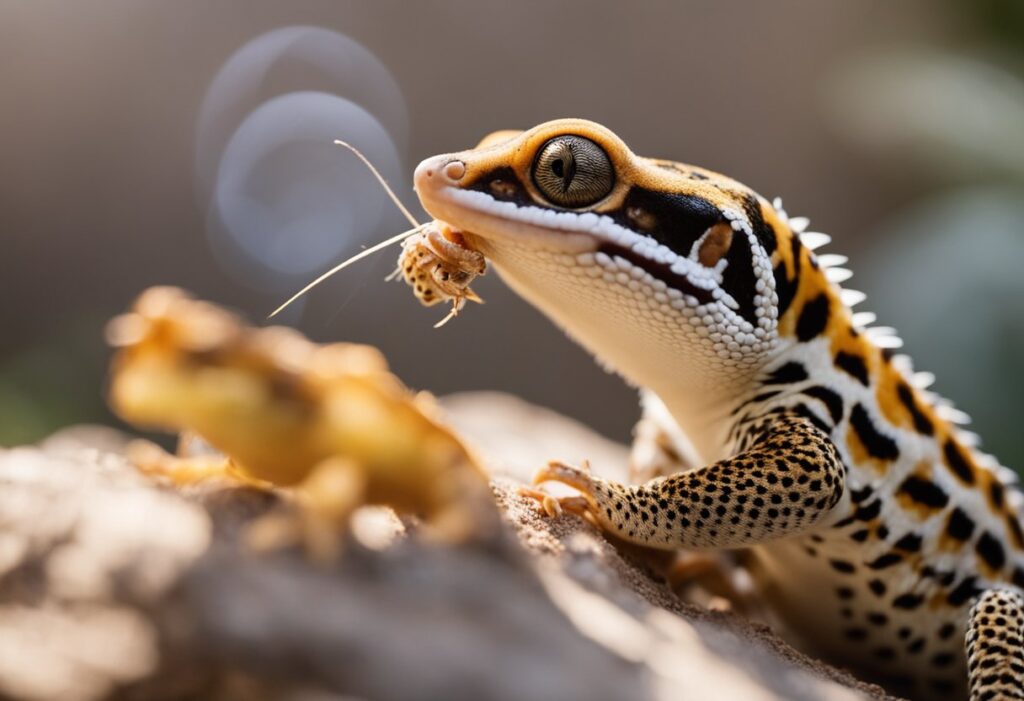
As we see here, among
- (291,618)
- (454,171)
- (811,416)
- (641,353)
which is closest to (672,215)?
(641,353)

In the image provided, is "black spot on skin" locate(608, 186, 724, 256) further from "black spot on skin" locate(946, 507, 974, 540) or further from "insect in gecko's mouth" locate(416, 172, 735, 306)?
"black spot on skin" locate(946, 507, 974, 540)

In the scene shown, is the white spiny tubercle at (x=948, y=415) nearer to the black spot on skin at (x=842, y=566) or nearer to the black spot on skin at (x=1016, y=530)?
the black spot on skin at (x=1016, y=530)

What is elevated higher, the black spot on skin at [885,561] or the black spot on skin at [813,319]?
the black spot on skin at [813,319]

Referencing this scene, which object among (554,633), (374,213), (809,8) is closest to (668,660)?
(554,633)

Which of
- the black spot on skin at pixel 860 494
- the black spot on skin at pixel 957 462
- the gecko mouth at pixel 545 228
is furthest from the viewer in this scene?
the black spot on skin at pixel 957 462

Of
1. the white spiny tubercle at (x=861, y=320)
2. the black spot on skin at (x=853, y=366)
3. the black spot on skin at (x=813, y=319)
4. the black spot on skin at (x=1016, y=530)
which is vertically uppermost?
the white spiny tubercle at (x=861, y=320)

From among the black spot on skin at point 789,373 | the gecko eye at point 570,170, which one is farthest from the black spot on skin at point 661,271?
the black spot on skin at point 789,373

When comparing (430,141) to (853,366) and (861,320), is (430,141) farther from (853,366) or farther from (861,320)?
(853,366)

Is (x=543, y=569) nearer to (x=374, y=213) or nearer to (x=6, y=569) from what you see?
(x=6, y=569)
